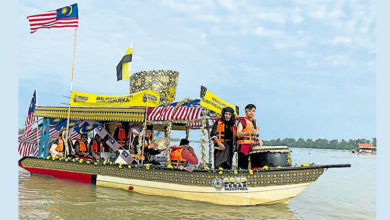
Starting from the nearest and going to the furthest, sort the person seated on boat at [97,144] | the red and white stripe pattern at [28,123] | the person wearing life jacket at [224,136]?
the person wearing life jacket at [224,136] < the person seated on boat at [97,144] < the red and white stripe pattern at [28,123]

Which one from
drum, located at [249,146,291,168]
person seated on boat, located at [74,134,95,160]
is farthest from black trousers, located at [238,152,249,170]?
person seated on boat, located at [74,134,95,160]

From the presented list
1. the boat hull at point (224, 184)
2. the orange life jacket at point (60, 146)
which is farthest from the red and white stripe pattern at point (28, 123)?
the boat hull at point (224, 184)

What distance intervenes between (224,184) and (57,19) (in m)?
8.78

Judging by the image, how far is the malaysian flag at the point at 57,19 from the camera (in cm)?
1222

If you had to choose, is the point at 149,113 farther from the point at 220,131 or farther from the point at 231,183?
the point at 231,183

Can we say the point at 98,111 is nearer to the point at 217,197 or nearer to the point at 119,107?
the point at 119,107

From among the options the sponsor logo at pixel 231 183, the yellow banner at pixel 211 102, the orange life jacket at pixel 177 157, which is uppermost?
the yellow banner at pixel 211 102

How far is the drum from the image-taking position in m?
8.74

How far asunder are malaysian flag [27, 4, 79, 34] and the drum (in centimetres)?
851

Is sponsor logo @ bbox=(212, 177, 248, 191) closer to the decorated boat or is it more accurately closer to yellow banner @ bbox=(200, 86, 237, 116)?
the decorated boat

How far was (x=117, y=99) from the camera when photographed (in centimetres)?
1188

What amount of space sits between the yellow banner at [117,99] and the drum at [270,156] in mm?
→ 4110

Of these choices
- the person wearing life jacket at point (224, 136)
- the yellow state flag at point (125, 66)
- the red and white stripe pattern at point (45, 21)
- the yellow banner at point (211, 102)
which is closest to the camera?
the person wearing life jacket at point (224, 136)

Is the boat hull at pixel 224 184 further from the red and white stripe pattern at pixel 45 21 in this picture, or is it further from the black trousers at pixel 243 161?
the red and white stripe pattern at pixel 45 21
